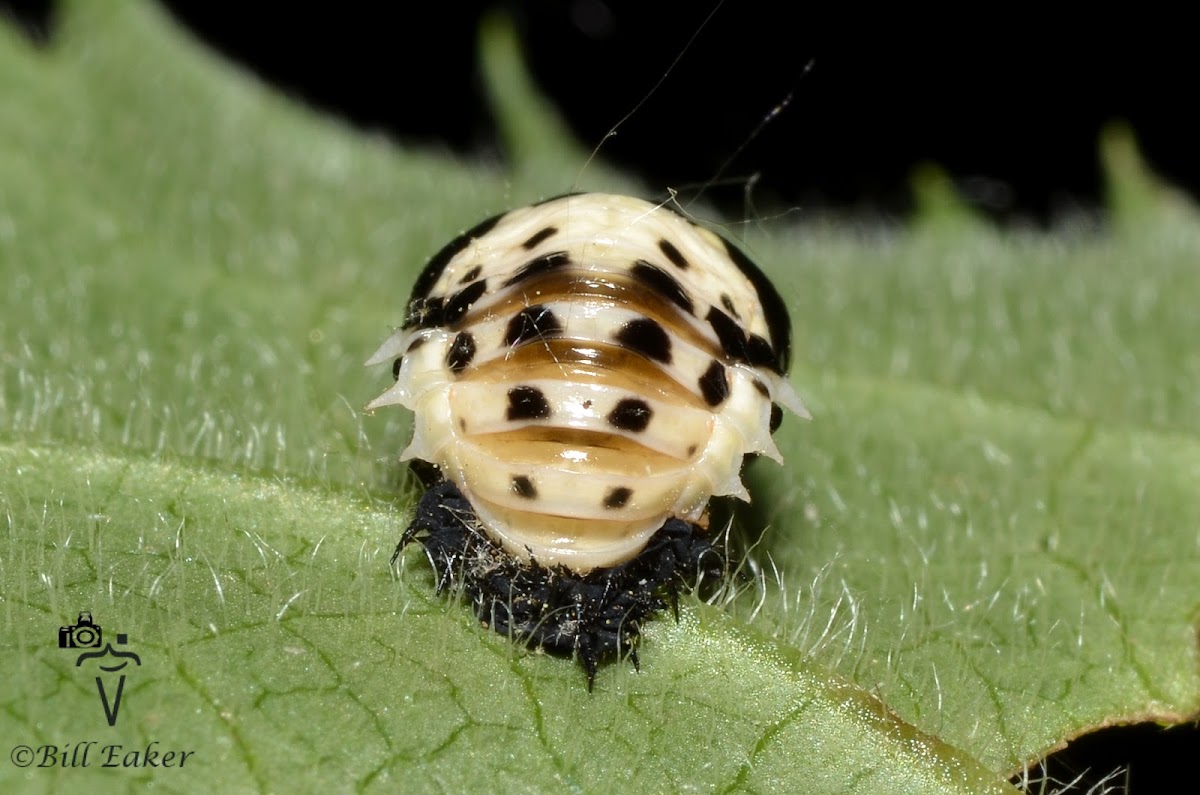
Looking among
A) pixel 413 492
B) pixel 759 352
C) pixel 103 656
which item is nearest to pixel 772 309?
pixel 759 352

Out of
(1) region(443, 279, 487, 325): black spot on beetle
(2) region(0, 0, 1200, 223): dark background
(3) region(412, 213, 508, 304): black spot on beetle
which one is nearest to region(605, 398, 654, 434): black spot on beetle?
(1) region(443, 279, 487, 325): black spot on beetle

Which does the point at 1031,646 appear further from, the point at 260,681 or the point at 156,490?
the point at 156,490

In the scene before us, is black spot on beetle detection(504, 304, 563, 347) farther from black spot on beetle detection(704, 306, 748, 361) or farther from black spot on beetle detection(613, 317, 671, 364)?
black spot on beetle detection(704, 306, 748, 361)

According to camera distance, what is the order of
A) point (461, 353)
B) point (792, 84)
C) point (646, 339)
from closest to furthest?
point (646, 339) → point (461, 353) → point (792, 84)

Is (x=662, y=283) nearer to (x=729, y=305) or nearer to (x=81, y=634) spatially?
(x=729, y=305)

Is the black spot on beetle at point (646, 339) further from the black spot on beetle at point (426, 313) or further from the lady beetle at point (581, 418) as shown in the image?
the black spot on beetle at point (426, 313)

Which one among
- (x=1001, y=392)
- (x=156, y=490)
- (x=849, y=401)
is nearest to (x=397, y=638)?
(x=156, y=490)
